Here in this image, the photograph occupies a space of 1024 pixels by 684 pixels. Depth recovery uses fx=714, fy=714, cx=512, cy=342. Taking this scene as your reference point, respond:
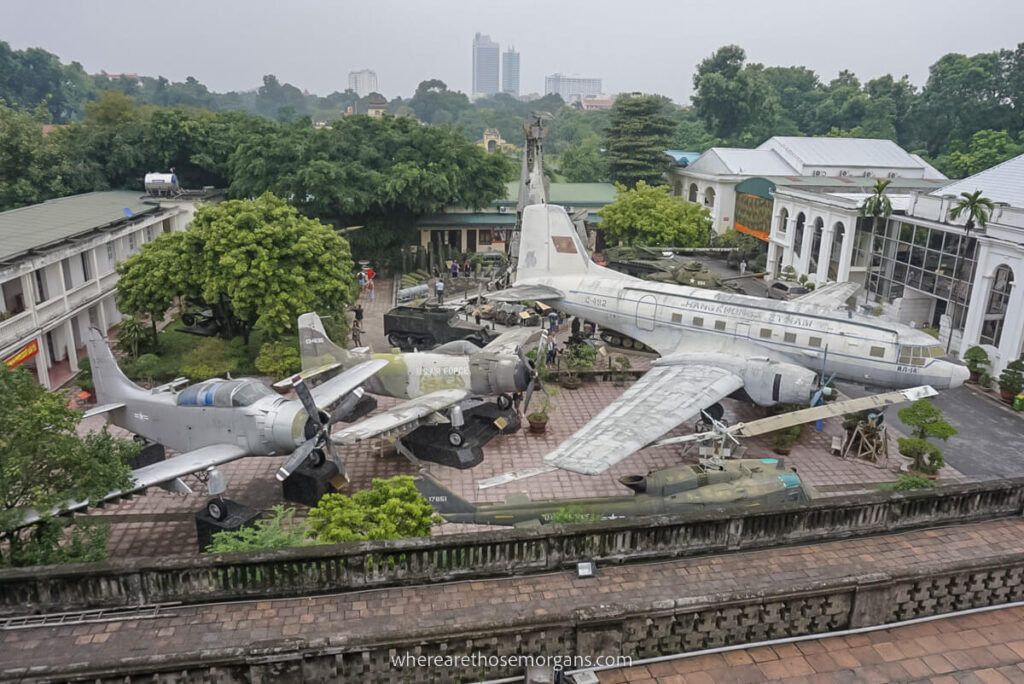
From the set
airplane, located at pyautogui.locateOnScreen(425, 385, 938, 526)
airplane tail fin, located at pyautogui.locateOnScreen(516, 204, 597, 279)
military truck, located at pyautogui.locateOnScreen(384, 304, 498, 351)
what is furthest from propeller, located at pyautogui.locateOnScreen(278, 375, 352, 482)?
airplane tail fin, located at pyautogui.locateOnScreen(516, 204, 597, 279)

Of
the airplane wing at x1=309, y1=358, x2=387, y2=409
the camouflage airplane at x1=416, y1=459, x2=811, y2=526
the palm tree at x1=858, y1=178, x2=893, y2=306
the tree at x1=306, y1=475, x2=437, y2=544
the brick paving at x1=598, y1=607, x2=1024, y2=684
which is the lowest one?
the camouflage airplane at x1=416, y1=459, x2=811, y2=526

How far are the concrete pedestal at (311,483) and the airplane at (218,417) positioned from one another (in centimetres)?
26

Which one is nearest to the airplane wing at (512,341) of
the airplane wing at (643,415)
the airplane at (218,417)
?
the airplane wing at (643,415)

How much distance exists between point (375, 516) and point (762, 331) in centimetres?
1457

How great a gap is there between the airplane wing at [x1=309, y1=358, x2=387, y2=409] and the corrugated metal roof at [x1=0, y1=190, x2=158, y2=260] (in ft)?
44.5

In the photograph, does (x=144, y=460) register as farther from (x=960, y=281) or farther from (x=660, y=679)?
(x=960, y=281)

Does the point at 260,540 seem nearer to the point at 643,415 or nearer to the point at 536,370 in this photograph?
the point at 643,415

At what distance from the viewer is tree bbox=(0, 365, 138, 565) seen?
10.6 m

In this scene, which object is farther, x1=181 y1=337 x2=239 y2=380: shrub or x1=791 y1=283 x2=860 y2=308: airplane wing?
x1=791 y1=283 x2=860 y2=308: airplane wing

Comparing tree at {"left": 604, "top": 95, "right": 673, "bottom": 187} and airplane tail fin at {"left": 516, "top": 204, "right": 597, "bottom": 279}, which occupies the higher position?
tree at {"left": 604, "top": 95, "right": 673, "bottom": 187}

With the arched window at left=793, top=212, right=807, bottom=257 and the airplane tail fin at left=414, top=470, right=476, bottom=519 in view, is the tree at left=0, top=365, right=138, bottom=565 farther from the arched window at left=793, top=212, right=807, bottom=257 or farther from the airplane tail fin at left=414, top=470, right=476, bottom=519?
the arched window at left=793, top=212, right=807, bottom=257

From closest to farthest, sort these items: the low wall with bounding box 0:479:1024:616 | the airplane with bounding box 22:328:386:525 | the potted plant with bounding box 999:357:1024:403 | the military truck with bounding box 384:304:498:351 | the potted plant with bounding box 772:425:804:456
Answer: the low wall with bounding box 0:479:1024:616 < the airplane with bounding box 22:328:386:525 < the potted plant with bounding box 772:425:804:456 < the potted plant with bounding box 999:357:1024:403 < the military truck with bounding box 384:304:498:351

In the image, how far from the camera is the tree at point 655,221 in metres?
44.6

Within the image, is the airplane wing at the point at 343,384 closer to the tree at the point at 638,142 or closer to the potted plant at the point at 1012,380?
the potted plant at the point at 1012,380
